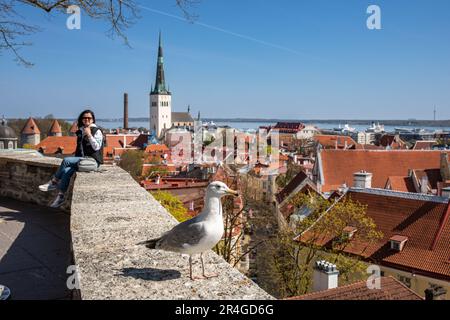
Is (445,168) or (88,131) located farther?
(445,168)

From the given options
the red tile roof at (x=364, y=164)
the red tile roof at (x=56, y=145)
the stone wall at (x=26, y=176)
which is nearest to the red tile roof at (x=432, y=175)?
the red tile roof at (x=364, y=164)

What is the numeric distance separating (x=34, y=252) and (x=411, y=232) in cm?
1228

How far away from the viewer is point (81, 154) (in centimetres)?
601

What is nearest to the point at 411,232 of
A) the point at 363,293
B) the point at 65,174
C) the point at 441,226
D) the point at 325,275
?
the point at 441,226

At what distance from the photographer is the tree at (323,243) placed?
12633 millimetres

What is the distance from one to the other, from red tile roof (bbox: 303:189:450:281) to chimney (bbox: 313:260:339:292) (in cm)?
331

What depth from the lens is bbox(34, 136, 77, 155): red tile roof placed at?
212 feet

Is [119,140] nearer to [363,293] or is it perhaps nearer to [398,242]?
[398,242]

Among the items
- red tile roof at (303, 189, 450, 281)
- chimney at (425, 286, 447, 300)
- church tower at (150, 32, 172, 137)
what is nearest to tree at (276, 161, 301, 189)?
red tile roof at (303, 189, 450, 281)

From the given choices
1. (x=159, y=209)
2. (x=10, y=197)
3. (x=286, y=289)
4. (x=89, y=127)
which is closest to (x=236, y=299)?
(x=159, y=209)

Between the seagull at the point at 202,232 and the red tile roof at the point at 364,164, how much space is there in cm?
2424

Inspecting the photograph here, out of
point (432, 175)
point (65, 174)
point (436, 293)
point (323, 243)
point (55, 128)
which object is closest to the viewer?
point (65, 174)

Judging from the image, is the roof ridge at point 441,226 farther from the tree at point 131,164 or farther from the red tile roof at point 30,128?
the red tile roof at point 30,128

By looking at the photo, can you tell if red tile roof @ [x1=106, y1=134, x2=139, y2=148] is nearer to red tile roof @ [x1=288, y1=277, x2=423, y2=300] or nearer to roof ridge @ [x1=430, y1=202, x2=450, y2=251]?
roof ridge @ [x1=430, y1=202, x2=450, y2=251]
